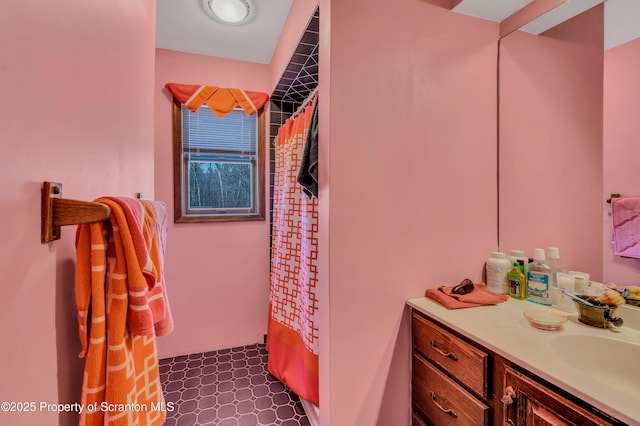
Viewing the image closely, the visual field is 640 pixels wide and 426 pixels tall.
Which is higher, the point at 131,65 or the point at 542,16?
the point at 542,16

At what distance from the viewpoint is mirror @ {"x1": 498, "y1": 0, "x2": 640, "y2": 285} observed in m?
1.02

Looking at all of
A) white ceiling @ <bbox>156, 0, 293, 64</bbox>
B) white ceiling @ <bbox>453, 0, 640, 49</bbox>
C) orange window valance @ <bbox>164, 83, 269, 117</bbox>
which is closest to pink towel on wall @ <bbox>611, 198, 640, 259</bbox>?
white ceiling @ <bbox>453, 0, 640, 49</bbox>

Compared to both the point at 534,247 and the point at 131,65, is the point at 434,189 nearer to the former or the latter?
the point at 534,247

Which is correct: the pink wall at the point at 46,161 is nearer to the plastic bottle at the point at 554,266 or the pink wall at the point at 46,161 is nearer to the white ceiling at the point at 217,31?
the white ceiling at the point at 217,31

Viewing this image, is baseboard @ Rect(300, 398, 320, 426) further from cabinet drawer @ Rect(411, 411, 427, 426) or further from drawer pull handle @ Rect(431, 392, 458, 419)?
drawer pull handle @ Rect(431, 392, 458, 419)

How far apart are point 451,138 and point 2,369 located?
5.17 feet

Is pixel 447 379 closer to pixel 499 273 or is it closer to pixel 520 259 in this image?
pixel 499 273

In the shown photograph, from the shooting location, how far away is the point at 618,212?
1043 millimetres

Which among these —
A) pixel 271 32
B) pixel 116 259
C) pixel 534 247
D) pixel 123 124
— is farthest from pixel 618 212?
pixel 271 32

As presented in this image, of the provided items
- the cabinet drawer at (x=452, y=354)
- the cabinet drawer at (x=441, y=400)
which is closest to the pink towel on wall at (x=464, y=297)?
the cabinet drawer at (x=452, y=354)

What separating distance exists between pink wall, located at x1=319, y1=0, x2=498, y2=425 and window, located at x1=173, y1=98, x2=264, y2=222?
1.34m

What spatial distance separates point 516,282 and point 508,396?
660 millimetres

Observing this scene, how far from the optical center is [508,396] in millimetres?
827

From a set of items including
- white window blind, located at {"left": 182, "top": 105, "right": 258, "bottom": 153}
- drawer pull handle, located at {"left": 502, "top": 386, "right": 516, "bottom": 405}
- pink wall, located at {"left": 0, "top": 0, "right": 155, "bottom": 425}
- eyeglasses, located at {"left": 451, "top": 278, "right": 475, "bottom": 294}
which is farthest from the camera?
white window blind, located at {"left": 182, "top": 105, "right": 258, "bottom": 153}
